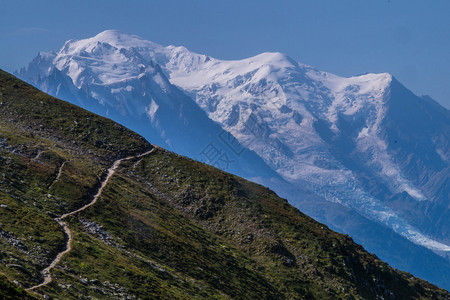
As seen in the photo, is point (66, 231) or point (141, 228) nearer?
point (66, 231)

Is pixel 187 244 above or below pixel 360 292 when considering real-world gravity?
below

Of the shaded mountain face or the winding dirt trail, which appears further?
the shaded mountain face

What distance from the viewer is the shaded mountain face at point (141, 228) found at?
57938 mm

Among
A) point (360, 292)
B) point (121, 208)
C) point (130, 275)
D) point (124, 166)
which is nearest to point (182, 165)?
point (124, 166)

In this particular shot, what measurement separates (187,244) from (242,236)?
71.3ft

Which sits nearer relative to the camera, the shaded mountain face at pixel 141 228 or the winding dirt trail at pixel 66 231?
the winding dirt trail at pixel 66 231

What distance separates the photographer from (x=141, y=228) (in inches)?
3233

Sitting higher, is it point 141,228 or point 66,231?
point 141,228

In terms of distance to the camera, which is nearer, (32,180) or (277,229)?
(32,180)

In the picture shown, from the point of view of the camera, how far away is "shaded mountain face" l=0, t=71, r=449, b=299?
5794cm

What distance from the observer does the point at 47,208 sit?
244ft

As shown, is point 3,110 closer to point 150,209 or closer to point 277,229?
point 150,209

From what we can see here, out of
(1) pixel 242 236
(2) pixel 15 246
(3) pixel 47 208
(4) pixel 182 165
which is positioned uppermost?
(4) pixel 182 165

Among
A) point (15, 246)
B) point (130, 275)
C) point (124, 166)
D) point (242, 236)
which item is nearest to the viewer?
point (15, 246)
